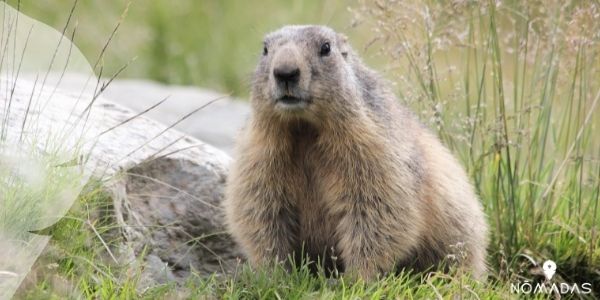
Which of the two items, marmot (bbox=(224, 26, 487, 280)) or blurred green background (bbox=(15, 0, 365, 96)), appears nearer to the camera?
marmot (bbox=(224, 26, 487, 280))

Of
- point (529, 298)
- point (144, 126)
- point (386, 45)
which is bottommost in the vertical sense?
point (529, 298)

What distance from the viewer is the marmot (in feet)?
16.6

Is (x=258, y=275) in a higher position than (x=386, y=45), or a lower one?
lower

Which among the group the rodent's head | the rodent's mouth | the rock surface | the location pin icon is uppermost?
the rodent's head

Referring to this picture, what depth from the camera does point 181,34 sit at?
11117mm

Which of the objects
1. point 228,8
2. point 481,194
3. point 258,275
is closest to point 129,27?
point 228,8

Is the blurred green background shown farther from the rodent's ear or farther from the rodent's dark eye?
the rodent's dark eye

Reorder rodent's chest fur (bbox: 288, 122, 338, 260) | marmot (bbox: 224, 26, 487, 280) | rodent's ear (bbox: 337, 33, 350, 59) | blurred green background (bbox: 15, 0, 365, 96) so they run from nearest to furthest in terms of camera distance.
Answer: marmot (bbox: 224, 26, 487, 280) < rodent's chest fur (bbox: 288, 122, 338, 260) < rodent's ear (bbox: 337, 33, 350, 59) < blurred green background (bbox: 15, 0, 365, 96)

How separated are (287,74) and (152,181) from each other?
1.43m

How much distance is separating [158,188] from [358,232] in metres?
1.34

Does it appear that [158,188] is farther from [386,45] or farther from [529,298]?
[529,298]

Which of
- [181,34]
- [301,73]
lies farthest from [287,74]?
[181,34]

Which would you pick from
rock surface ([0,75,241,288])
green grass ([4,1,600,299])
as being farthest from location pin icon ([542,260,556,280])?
rock surface ([0,75,241,288])

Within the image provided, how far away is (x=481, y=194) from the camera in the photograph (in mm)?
6152
